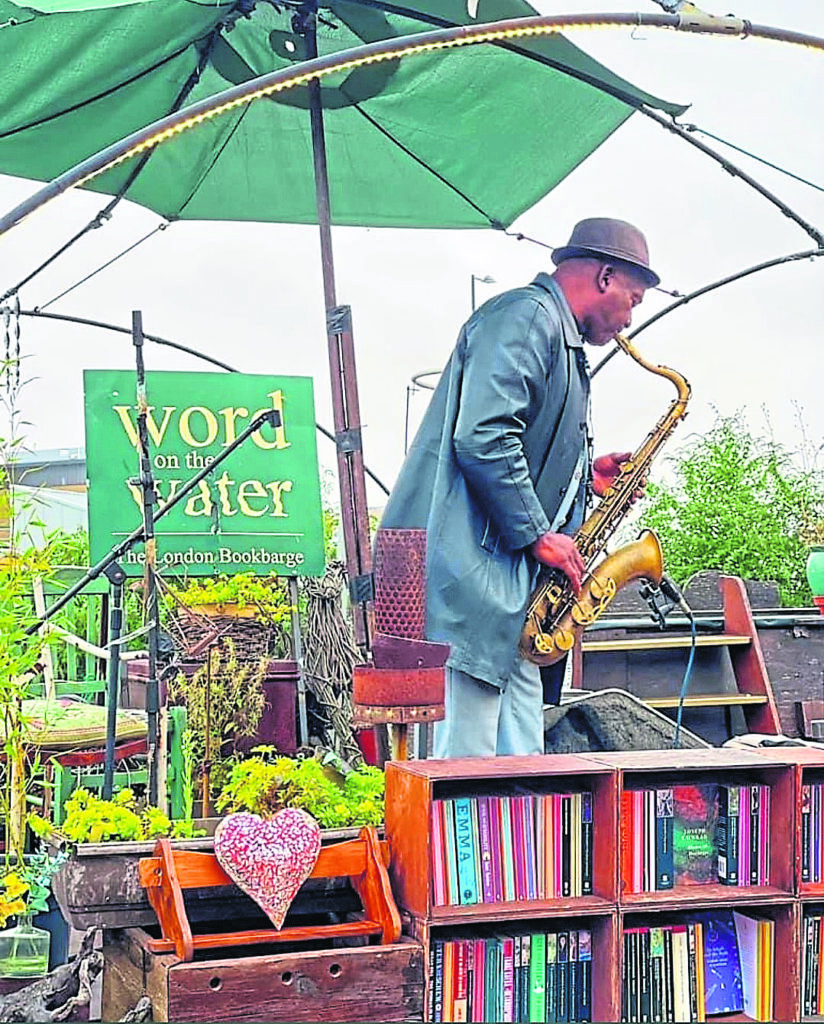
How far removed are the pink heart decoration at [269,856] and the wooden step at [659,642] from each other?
2.41m

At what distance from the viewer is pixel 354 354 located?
342cm

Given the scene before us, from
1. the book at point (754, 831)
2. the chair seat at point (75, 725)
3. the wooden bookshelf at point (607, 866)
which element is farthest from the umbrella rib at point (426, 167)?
the book at point (754, 831)

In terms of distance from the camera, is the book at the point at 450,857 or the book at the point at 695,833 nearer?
the book at the point at 450,857

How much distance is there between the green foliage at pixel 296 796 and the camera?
2.48 m

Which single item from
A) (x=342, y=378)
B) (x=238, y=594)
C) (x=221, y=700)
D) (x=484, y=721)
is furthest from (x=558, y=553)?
(x=238, y=594)

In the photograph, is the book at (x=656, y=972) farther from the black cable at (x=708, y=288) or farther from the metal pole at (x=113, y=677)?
the black cable at (x=708, y=288)

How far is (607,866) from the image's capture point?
2.38 m

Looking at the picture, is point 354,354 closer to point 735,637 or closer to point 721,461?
point 735,637

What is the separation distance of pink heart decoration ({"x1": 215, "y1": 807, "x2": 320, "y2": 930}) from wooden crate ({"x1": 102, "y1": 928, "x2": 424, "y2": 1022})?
0.32 feet

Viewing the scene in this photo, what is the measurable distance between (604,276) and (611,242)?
90 mm

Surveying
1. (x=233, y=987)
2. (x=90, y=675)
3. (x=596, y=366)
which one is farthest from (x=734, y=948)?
(x=90, y=675)

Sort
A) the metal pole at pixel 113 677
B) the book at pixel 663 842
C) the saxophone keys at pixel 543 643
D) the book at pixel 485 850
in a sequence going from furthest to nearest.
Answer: the saxophone keys at pixel 543 643 < the metal pole at pixel 113 677 < the book at pixel 663 842 < the book at pixel 485 850

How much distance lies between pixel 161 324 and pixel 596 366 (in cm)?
207

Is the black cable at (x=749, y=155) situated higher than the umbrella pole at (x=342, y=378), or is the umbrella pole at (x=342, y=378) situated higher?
the black cable at (x=749, y=155)
